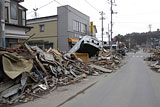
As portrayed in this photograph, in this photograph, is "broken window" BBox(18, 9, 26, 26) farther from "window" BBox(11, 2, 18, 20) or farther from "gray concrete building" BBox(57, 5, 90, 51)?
"gray concrete building" BBox(57, 5, 90, 51)

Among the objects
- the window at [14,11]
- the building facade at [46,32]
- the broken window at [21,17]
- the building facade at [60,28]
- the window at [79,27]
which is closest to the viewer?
the window at [14,11]

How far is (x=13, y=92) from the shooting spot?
5.96m

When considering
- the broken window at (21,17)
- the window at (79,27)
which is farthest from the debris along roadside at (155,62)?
the window at (79,27)

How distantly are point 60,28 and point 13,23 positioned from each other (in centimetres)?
1383

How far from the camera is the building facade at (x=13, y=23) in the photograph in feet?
49.8

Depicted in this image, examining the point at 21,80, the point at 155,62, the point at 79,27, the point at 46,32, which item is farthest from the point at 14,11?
the point at 79,27

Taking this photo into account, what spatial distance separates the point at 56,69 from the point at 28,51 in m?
2.09

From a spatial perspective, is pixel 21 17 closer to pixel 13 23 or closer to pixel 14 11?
pixel 14 11

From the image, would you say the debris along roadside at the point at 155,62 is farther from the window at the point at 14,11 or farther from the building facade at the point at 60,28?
the window at the point at 14,11

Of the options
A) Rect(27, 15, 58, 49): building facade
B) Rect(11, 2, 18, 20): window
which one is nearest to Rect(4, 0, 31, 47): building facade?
Rect(11, 2, 18, 20): window

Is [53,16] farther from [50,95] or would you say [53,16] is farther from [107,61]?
[50,95]

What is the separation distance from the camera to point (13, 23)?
17078mm

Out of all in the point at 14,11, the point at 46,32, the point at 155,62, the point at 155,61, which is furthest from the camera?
the point at 46,32

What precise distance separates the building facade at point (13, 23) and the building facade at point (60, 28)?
37.7 ft
